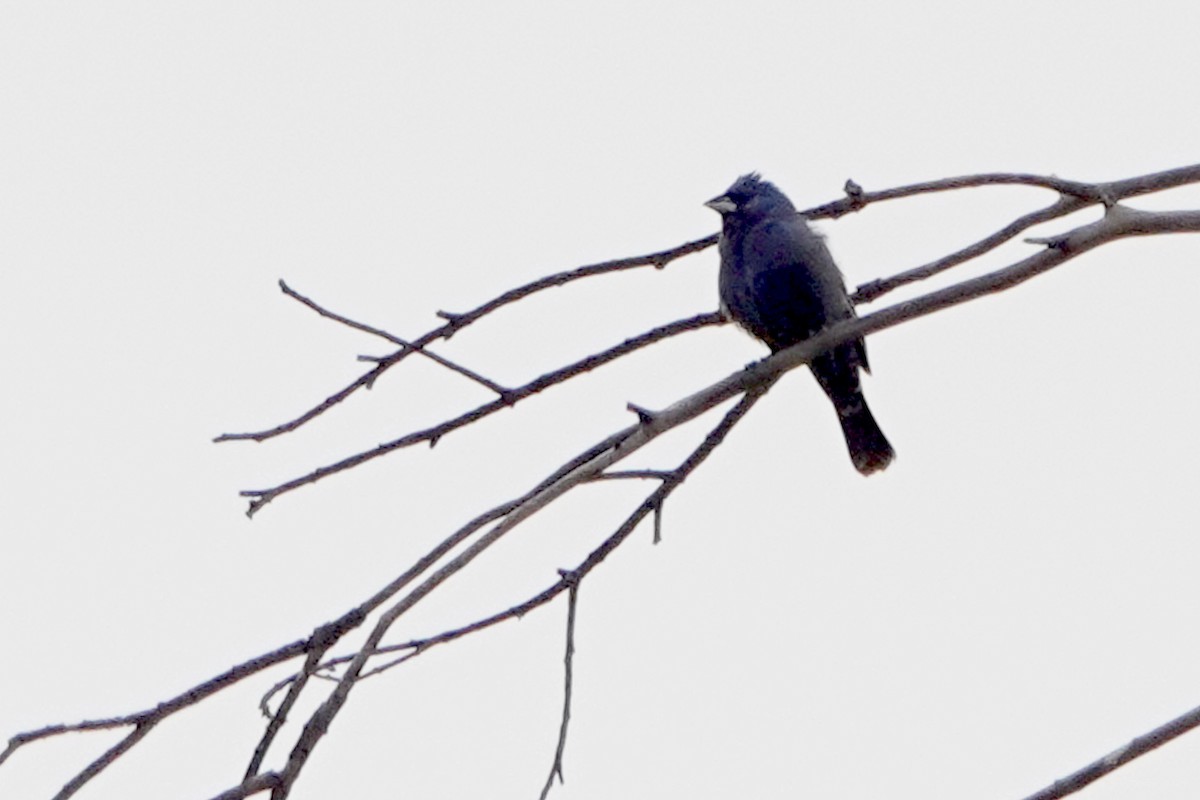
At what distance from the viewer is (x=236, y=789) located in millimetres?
2898

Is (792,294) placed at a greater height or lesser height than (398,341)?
greater

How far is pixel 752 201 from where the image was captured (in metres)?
7.17

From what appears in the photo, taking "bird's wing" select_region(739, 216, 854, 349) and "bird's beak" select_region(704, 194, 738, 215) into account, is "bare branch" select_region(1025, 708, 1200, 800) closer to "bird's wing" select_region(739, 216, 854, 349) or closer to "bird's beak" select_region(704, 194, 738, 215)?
"bird's wing" select_region(739, 216, 854, 349)

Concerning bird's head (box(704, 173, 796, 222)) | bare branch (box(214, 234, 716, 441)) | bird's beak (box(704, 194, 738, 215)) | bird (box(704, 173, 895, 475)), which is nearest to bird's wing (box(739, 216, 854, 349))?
bird (box(704, 173, 895, 475))

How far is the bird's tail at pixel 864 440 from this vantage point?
705 centimetres

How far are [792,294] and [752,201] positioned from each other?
642 mm

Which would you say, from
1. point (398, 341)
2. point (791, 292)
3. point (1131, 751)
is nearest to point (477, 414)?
point (398, 341)

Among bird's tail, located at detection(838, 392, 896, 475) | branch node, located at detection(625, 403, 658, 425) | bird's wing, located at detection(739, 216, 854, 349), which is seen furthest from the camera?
bird's tail, located at detection(838, 392, 896, 475)

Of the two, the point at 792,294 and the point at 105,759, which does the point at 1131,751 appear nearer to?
the point at 105,759

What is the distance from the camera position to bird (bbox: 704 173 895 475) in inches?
262

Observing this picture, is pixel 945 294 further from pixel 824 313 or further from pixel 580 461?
pixel 824 313

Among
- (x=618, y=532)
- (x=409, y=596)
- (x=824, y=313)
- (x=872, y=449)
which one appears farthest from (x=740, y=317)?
(x=409, y=596)

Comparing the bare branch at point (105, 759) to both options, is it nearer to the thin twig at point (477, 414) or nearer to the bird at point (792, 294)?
the thin twig at point (477, 414)

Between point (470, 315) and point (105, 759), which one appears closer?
point (105, 759)
